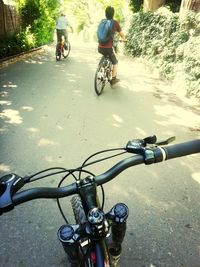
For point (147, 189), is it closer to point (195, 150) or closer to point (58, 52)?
point (195, 150)

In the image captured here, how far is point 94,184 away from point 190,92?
7471 millimetres

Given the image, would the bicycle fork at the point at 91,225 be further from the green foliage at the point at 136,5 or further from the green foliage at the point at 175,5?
the green foliage at the point at 136,5

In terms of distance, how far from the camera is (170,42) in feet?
35.2

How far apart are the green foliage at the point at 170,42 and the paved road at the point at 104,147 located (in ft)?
2.55

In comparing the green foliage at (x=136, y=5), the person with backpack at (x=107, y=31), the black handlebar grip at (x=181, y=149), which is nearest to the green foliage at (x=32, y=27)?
the green foliage at (x=136, y=5)

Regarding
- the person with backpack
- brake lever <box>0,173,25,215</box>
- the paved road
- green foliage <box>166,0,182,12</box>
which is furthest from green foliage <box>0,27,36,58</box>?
brake lever <box>0,173,25,215</box>

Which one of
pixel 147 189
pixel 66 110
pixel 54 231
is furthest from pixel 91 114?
pixel 54 231

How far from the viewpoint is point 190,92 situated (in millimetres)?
8359

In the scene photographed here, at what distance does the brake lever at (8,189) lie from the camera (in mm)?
1309

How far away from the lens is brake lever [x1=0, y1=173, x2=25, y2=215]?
1.31 meters

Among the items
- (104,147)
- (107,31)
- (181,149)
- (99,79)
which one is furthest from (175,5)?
(181,149)

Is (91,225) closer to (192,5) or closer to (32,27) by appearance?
(192,5)

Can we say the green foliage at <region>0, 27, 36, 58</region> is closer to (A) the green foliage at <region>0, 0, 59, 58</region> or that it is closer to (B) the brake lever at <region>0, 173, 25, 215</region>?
(A) the green foliage at <region>0, 0, 59, 58</region>

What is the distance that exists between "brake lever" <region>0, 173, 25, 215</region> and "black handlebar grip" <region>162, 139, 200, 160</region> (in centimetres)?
81
